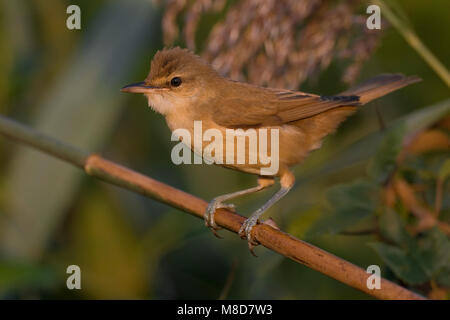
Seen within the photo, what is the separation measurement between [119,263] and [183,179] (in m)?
0.58

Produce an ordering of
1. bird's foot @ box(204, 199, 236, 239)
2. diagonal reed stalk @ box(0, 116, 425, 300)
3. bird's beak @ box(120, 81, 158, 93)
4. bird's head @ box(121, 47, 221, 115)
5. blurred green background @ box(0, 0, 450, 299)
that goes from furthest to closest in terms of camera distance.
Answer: blurred green background @ box(0, 0, 450, 299) < bird's head @ box(121, 47, 221, 115) < bird's beak @ box(120, 81, 158, 93) < bird's foot @ box(204, 199, 236, 239) < diagonal reed stalk @ box(0, 116, 425, 300)

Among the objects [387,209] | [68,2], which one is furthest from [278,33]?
[68,2]

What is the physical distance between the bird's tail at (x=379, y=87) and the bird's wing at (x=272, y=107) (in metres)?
0.06

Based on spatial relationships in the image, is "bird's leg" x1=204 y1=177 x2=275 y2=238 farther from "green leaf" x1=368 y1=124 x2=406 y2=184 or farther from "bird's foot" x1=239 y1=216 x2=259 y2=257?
"green leaf" x1=368 y1=124 x2=406 y2=184

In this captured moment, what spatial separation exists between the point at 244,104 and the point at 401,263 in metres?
0.85

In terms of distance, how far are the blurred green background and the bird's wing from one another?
0.81 ft

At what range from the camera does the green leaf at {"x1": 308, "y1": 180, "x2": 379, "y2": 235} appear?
1.70 metres

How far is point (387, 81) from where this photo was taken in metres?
2.16

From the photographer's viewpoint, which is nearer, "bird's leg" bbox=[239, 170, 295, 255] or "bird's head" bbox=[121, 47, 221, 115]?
"bird's leg" bbox=[239, 170, 295, 255]

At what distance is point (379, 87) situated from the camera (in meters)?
2.16

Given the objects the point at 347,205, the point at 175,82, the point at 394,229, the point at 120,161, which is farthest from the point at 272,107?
the point at 120,161

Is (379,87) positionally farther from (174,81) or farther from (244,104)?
(174,81)

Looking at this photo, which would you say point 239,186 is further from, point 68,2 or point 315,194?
point 68,2

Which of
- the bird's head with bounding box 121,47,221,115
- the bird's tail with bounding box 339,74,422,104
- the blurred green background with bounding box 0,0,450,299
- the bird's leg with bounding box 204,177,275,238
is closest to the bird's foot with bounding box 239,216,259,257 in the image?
the bird's leg with bounding box 204,177,275,238
